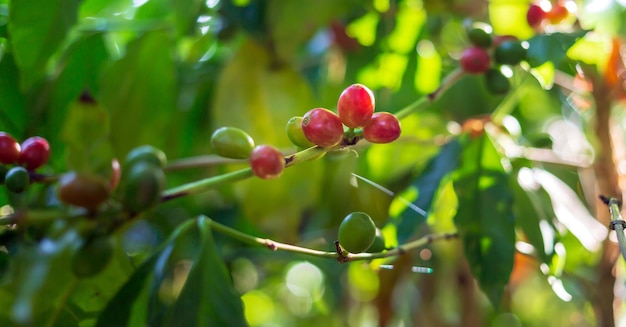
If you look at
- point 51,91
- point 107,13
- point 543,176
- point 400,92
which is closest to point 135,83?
point 51,91

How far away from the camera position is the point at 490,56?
56 centimetres

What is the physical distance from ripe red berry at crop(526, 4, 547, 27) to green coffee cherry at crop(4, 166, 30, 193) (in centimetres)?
49

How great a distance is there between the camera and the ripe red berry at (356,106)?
38cm

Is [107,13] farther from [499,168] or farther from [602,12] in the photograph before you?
[602,12]

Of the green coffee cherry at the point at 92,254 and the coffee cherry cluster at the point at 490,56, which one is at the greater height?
the green coffee cherry at the point at 92,254

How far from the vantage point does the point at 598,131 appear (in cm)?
74

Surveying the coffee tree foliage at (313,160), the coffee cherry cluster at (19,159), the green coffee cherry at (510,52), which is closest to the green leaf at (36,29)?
the coffee tree foliage at (313,160)

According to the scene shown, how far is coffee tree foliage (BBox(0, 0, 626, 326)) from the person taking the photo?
447 millimetres

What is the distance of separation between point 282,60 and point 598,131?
385 mm

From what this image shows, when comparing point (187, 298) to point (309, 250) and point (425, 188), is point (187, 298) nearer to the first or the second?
point (309, 250)

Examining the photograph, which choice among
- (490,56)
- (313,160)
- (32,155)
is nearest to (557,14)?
(490,56)

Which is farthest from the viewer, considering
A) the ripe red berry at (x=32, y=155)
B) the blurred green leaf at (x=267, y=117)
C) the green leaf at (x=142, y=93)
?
the blurred green leaf at (x=267, y=117)

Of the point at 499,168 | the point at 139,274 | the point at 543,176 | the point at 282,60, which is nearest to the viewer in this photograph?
the point at 139,274

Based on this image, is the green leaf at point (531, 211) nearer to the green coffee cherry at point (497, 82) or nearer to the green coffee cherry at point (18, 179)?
the green coffee cherry at point (497, 82)
